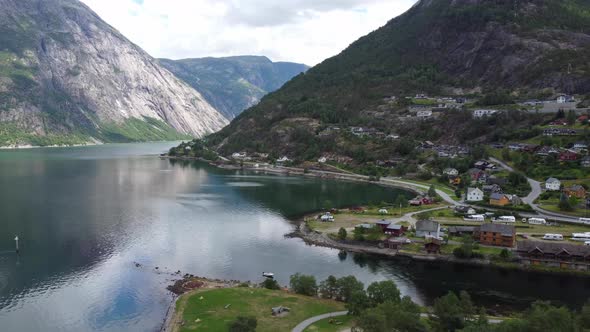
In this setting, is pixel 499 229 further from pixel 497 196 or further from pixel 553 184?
pixel 553 184

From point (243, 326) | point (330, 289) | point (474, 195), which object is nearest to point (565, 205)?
point (474, 195)

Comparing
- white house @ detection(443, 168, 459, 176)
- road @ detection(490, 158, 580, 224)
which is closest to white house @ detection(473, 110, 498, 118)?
white house @ detection(443, 168, 459, 176)

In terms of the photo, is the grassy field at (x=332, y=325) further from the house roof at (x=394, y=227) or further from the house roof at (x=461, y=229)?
the house roof at (x=461, y=229)

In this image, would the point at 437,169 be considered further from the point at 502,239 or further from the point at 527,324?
the point at 527,324

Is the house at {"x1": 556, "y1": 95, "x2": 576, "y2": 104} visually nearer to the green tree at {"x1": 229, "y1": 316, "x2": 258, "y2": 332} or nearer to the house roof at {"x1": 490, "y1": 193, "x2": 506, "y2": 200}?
the house roof at {"x1": 490, "y1": 193, "x2": 506, "y2": 200}

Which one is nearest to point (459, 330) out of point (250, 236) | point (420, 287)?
point (420, 287)

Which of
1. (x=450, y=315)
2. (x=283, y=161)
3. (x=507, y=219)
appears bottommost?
(x=450, y=315)

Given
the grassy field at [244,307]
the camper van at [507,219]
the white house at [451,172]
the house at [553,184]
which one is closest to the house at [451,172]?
the white house at [451,172]
